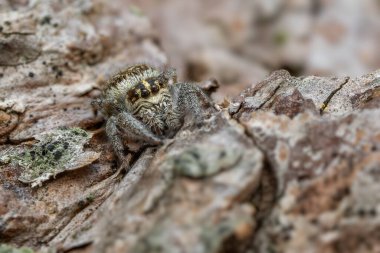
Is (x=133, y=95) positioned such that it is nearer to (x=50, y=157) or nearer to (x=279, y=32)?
(x=50, y=157)

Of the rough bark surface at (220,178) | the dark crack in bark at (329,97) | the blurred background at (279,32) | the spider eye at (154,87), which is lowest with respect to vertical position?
the rough bark surface at (220,178)

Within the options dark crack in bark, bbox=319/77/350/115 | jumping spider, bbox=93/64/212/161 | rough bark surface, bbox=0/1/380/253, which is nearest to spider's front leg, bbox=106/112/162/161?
jumping spider, bbox=93/64/212/161

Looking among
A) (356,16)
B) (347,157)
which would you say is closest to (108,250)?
(347,157)

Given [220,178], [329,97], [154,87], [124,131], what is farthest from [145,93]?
[220,178]

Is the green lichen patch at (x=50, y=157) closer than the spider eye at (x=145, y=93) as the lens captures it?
Yes

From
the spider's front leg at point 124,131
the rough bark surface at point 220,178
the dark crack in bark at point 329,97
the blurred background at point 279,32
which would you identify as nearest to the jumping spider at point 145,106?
the spider's front leg at point 124,131

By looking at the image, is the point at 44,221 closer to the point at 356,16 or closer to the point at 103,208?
the point at 103,208

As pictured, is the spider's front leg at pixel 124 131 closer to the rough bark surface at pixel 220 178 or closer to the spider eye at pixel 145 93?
the rough bark surface at pixel 220 178
